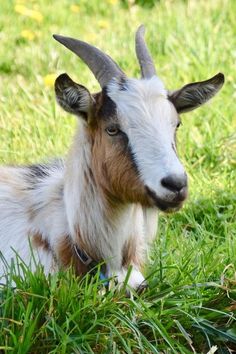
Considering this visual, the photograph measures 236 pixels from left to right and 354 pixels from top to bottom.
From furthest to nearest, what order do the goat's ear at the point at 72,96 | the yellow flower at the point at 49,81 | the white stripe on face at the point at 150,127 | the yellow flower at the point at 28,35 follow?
1. the yellow flower at the point at 28,35
2. the yellow flower at the point at 49,81
3. the goat's ear at the point at 72,96
4. the white stripe on face at the point at 150,127

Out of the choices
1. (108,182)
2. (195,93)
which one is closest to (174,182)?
(108,182)

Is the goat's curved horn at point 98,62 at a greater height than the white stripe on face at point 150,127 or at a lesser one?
greater

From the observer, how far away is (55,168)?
6.06m

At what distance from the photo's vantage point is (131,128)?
524 centimetres

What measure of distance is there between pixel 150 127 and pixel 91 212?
56cm

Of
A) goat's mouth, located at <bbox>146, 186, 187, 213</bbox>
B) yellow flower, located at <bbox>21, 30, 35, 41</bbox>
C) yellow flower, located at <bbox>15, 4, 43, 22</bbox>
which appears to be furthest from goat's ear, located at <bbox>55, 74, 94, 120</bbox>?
yellow flower, located at <bbox>15, 4, 43, 22</bbox>

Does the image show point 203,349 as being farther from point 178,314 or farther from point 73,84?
point 73,84

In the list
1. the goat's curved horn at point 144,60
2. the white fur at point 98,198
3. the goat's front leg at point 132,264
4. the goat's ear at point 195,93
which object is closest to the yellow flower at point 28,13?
the goat's curved horn at point 144,60

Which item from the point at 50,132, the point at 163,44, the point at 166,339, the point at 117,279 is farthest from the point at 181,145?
the point at 166,339

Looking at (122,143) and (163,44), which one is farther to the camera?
(163,44)

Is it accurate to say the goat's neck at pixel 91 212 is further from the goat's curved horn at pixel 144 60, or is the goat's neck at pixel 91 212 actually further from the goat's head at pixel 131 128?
the goat's curved horn at pixel 144 60

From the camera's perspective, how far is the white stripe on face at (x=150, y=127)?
506 cm

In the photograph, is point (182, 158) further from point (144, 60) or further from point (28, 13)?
point (28, 13)

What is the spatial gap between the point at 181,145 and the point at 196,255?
1.96 m
